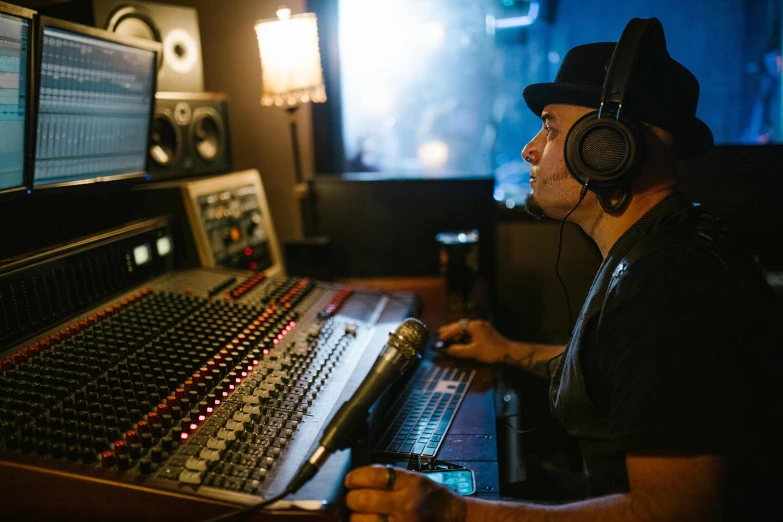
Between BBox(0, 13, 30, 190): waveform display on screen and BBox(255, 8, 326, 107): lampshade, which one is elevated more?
BBox(255, 8, 326, 107): lampshade

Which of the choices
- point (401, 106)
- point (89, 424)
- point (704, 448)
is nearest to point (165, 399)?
point (89, 424)

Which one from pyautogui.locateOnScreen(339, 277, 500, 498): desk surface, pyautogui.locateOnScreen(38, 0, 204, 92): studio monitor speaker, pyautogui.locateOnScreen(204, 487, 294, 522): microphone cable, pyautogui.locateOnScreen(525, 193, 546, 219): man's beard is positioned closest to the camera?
pyautogui.locateOnScreen(204, 487, 294, 522): microphone cable

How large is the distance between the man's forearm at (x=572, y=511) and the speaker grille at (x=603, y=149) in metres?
0.52

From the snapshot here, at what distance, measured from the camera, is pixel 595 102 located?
1162 millimetres

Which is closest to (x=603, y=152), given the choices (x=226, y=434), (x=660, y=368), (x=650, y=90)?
(x=650, y=90)

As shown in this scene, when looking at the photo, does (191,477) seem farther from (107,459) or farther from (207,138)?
(207,138)

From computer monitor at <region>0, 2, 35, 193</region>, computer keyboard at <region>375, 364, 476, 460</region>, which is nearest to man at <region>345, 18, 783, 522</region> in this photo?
computer keyboard at <region>375, 364, 476, 460</region>

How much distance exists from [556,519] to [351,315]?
0.81 metres

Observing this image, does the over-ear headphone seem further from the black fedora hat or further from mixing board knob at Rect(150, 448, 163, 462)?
mixing board knob at Rect(150, 448, 163, 462)

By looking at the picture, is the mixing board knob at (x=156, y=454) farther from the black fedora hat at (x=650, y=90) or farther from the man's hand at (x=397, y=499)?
the black fedora hat at (x=650, y=90)

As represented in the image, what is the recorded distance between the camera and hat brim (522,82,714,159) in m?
1.12

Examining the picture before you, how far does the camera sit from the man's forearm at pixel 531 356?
1526 mm

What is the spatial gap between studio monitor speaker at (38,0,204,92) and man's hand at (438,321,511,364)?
3.70ft

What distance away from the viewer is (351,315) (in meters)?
1.59
